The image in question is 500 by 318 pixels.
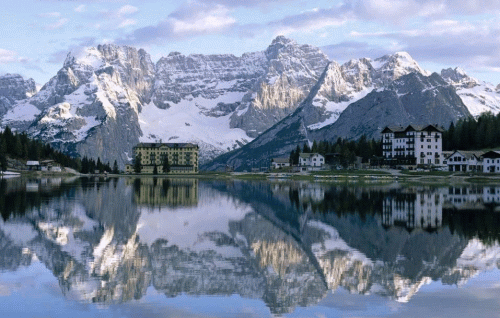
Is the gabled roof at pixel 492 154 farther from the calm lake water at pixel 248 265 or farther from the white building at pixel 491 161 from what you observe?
the calm lake water at pixel 248 265

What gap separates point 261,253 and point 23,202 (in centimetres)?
4595

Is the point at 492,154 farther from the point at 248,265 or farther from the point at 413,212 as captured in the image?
the point at 248,265

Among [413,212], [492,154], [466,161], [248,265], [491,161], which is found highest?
[492,154]

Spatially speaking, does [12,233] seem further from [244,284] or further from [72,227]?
[244,284]

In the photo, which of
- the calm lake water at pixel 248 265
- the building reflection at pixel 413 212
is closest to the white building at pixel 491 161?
the building reflection at pixel 413 212

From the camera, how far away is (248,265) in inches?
1533

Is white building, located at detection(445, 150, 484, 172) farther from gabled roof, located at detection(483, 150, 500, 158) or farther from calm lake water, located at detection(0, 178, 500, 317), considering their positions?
calm lake water, located at detection(0, 178, 500, 317)

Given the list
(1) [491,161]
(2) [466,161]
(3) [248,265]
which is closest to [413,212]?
(3) [248,265]

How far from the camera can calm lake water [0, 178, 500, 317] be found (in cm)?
2906

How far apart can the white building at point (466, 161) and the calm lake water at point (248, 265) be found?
124 metres

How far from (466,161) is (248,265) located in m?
159

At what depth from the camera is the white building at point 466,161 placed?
186m

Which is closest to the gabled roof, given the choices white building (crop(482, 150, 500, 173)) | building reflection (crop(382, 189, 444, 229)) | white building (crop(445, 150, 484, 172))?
white building (crop(482, 150, 500, 173))

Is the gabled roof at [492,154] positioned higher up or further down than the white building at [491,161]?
higher up
